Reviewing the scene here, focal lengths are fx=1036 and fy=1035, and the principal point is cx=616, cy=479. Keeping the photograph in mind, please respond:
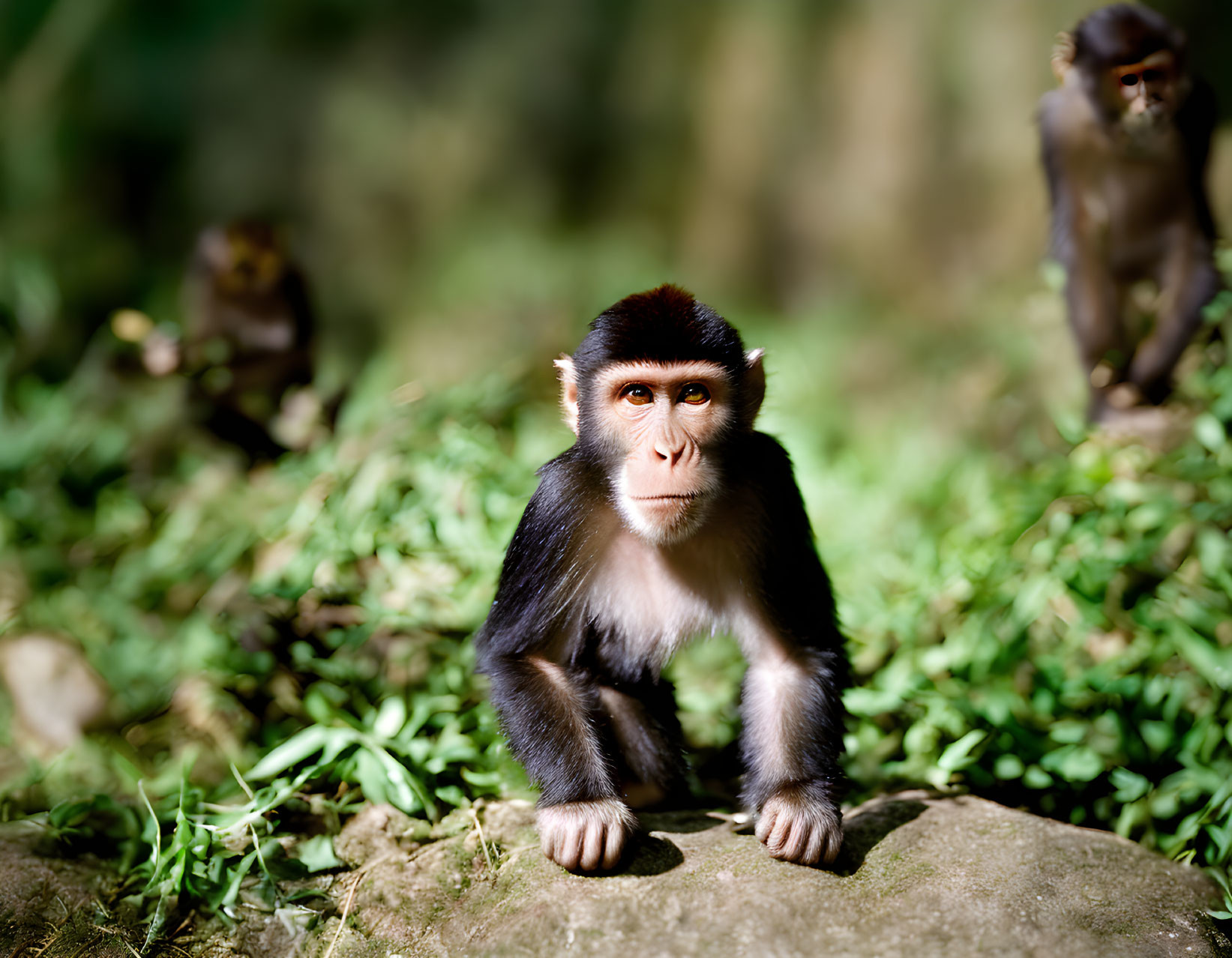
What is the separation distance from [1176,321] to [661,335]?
4.14 metres

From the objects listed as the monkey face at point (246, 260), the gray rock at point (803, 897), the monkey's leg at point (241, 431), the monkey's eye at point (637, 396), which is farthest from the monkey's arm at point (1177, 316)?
the monkey face at point (246, 260)

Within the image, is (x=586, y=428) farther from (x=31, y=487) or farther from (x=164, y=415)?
(x=164, y=415)

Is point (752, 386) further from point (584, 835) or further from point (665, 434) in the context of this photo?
point (584, 835)

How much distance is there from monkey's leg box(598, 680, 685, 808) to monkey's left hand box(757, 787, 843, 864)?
569 mm

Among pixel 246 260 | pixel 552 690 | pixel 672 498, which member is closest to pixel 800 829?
pixel 552 690

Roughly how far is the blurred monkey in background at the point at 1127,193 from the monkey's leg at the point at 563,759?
416 centimetres

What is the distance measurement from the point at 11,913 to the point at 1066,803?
3.66m

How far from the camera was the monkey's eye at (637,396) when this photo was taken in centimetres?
323

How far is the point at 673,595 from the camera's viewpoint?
352cm

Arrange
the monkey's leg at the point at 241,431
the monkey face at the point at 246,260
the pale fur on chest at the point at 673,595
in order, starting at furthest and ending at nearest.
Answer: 1. the monkey face at the point at 246,260
2. the monkey's leg at the point at 241,431
3. the pale fur on chest at the point at 673,595

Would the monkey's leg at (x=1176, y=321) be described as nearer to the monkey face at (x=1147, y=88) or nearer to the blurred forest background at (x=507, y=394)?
the blurred forest background at (x=507, y=394)

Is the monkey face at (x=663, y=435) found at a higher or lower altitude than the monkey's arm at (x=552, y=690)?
higher

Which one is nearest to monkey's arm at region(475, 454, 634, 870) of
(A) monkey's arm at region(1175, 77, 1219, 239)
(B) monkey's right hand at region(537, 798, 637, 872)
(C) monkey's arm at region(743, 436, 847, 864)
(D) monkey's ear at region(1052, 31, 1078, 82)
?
(B) monkey's right hand at region(537, 798, 637, 872)

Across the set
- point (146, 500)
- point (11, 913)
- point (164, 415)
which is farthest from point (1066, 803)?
point (164, 415)
